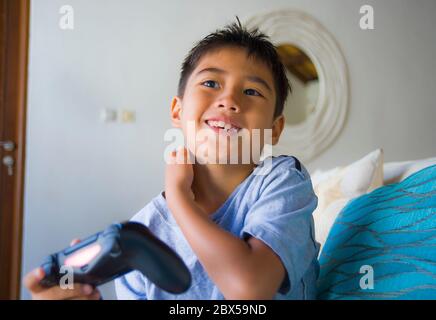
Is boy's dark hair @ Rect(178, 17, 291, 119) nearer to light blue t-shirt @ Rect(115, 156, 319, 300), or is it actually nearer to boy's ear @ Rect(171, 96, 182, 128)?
boy's ear @ Rect(171, 96, 182, 128)

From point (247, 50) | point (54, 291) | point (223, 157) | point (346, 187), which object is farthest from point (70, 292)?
point (346, 187)

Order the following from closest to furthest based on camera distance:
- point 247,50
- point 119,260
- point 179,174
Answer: point 119,260
point 179,174
point 247,50

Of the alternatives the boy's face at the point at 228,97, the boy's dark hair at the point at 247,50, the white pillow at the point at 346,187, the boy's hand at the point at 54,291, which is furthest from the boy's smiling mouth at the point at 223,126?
the white pillow at the point at 346,187

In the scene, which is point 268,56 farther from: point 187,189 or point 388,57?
point 388,57

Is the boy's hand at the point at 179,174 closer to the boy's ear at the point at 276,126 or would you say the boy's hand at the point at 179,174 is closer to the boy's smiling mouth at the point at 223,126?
the boy's smiling mouth at the point at 223,126

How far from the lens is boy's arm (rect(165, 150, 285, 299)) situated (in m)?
0.36

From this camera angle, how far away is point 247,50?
1.88ft

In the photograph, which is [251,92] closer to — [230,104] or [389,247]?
[230,104]

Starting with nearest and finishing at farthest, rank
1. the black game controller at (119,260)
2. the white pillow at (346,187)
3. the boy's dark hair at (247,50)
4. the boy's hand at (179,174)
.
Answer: the black game controller at (119,260) < the boy's hand at (179,174) < the boy's dark hair at (247,50) < the white pillow at (346,187)

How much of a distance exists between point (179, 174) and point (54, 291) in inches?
7.2

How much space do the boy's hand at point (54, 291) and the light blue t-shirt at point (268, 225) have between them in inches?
3.8

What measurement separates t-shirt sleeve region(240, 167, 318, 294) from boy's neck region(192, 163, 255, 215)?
0.08 metres

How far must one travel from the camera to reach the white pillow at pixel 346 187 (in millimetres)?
941

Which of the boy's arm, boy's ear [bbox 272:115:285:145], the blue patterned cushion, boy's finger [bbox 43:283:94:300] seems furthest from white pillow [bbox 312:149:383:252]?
boy's finger [bbox 43:283:94:300]
